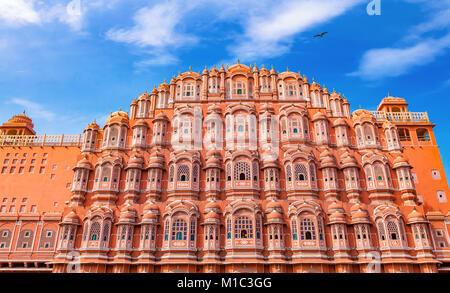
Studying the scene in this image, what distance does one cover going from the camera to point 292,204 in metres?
37.3

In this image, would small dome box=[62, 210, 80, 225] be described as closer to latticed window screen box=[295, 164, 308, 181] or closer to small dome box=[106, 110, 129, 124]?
small dome box=[106, 110, 129, 124]

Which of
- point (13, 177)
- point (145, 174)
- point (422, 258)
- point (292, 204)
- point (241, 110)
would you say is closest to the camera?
point (422, 258)

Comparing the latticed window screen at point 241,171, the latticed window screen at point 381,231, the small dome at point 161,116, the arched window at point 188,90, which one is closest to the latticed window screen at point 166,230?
the latticed window screen at point 241,171

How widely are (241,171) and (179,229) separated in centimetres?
914

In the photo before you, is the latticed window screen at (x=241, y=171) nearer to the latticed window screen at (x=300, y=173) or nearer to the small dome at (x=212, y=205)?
the small dome at (x=212, y=205)

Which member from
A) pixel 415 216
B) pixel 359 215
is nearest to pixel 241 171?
pixel 359 215

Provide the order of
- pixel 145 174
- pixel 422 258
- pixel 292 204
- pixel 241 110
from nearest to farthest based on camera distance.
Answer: pixel 422 258, pixel 292 204, pixel 145 174, pixel 241 110

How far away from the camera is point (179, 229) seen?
119 ft

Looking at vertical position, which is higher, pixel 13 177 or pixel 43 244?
pixel 13 177

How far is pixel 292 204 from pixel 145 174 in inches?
656

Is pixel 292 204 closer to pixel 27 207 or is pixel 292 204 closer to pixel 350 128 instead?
pixel 350 128

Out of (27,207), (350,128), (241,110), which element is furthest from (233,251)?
(27,207)
